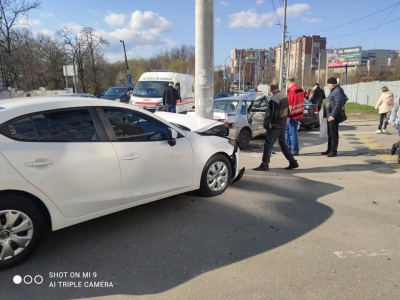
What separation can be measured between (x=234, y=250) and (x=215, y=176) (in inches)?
67.4

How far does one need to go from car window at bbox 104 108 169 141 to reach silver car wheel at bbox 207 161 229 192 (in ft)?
3.42

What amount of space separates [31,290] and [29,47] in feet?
152

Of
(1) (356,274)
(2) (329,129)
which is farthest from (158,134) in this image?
(2) (329,129)

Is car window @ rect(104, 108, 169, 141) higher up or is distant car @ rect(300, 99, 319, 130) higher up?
car window @ rect(104, 108, 169, 141)

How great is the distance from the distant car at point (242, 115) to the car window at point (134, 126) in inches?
172

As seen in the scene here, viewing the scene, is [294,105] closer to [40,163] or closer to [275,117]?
[275,117]

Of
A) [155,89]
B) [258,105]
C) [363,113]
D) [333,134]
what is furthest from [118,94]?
[333,134]

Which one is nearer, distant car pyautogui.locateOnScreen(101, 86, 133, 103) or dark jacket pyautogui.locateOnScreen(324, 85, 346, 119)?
dark jacket pyautogui.locateOnScreen(324, 85, 346, 119)

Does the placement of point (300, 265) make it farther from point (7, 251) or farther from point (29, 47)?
point (29, 47)

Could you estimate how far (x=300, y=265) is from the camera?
328 centimetres

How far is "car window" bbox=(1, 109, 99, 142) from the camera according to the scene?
3172mm

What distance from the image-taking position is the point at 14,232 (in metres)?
3.09

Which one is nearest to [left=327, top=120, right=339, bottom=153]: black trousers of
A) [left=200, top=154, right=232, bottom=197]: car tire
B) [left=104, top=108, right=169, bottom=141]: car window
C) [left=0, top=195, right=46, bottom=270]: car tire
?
[left=200, top=154, right=232, bottom=197]: car tire

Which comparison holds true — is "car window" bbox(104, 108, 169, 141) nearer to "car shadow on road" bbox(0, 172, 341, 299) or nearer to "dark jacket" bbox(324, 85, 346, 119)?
"car shadow on road" bbox(0, 172, 341, 299)
